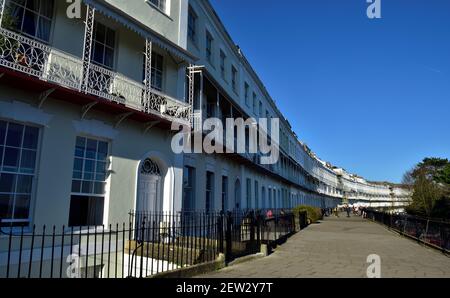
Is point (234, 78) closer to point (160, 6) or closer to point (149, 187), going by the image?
point (160, 6)

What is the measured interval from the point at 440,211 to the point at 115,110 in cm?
3241

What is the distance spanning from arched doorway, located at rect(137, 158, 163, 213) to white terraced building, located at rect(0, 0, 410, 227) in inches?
1.4

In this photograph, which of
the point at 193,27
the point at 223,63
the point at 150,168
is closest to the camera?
the point at 150,168

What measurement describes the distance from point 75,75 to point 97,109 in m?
1.09

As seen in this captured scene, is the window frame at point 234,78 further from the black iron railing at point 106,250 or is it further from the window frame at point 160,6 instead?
the black iron railing at point 106,250

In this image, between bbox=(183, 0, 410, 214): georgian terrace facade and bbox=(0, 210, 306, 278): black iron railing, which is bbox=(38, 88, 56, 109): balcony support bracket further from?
bbox=(183, 0, 410, 214): georgian terrace facade

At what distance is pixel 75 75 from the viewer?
8.71m

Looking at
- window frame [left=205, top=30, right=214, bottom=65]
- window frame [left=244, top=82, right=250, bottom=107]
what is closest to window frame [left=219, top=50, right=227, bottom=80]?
window frame [left=205, top=30, right=214, bottom=65]

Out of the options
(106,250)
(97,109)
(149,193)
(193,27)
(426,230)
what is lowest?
(106,250)

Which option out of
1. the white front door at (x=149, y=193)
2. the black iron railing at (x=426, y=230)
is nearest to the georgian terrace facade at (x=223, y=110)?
the white front door at (x=149, y=193)

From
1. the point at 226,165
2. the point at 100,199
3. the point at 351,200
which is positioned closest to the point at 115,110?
the point at 100,199

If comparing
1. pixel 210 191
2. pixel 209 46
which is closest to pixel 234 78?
pixel 209 46

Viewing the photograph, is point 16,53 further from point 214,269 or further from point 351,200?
point 351,200

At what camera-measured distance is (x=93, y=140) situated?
9.52 m
